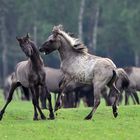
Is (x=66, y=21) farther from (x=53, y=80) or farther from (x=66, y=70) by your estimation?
(x=66, y=70)

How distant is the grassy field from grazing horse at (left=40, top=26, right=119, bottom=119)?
2.67 ft

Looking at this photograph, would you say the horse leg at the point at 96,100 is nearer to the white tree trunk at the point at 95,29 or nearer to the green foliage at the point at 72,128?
the green foliage at the point at 72,128

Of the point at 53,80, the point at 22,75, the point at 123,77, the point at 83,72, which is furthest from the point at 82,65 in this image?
the point at 53,80

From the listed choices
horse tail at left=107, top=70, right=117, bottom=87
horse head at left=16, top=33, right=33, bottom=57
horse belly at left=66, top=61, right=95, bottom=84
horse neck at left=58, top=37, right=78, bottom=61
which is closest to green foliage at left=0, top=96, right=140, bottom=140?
horse tail at left=107, top=70, right=117, bottom=87

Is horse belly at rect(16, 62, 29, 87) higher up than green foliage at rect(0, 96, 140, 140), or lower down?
higher up

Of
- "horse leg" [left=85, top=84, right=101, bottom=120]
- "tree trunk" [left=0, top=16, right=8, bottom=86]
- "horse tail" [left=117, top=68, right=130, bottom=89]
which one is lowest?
"horse leg" [left=85, top=84, right=101, bottom=120]

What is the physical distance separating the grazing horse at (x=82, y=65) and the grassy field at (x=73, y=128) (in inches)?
32.1

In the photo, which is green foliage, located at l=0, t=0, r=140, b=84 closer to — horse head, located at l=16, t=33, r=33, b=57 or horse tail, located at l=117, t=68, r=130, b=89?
horse tail, located at l=117, t=68, r=130, b=89

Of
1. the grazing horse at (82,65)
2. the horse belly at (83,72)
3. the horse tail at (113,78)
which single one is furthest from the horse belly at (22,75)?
the horse tail at (113,78)

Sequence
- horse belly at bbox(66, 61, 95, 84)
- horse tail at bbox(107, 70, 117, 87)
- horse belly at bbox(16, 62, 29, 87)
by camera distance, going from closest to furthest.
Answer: horse tail at bbox(107, 70, 117, 87) < horse belly at bbox(66, 61, 95, 84) < horse belly at bbox(16, 62, 29, 87)

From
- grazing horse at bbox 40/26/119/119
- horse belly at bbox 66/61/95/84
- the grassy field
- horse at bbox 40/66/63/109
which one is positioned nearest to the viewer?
the grassy field

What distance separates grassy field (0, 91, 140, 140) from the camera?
61.3 feet

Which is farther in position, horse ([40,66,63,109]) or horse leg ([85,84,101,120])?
horse ([40,66,63,109])

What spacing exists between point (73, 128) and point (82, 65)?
296 cm
